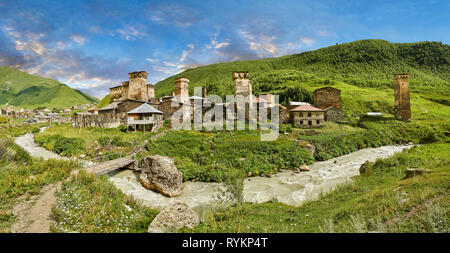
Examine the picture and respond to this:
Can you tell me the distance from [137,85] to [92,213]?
3494 cm

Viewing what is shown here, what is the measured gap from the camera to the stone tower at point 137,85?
36.8 meters

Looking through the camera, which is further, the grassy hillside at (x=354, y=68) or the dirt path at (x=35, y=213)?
the grassy hillside at (x=354, y=68)

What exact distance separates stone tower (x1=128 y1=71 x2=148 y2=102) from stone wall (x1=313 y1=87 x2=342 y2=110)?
3765 centimetres

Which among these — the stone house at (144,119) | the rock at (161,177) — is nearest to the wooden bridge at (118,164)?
the rock at (161,177)

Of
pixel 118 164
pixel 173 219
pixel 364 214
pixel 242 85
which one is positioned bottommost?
pixel 118 164

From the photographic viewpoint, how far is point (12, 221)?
5.75 m

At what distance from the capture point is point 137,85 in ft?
121

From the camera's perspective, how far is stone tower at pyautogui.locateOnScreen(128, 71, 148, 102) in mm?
36750

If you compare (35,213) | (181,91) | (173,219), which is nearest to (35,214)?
(35,213)

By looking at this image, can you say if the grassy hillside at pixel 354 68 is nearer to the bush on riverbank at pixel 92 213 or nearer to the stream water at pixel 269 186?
the stream water at pixel 269 186

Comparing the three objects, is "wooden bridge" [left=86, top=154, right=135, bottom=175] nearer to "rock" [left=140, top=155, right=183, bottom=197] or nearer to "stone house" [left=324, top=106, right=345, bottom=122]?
"rock" [left=140, top=155, right=183, bottom=197]

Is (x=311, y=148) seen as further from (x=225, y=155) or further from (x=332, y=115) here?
(x=332, y=115)

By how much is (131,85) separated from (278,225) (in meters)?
38.5

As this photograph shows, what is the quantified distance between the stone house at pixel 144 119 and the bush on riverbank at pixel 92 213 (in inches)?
798
